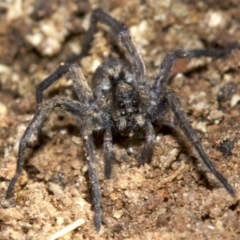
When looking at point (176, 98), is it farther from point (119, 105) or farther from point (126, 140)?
point (126, 140)

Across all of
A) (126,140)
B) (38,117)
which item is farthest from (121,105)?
(38,117)

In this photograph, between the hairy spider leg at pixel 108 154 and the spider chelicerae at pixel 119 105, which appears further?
the hairy spider leg at pixel 108 154

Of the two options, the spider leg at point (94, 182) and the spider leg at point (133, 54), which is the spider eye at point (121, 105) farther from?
the spider leg at point (133, 54)

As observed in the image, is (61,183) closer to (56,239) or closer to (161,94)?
(56,239)

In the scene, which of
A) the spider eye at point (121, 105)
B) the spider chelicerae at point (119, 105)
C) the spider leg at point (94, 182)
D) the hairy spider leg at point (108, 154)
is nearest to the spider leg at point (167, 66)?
the spider chelicerae at point (119, 105)

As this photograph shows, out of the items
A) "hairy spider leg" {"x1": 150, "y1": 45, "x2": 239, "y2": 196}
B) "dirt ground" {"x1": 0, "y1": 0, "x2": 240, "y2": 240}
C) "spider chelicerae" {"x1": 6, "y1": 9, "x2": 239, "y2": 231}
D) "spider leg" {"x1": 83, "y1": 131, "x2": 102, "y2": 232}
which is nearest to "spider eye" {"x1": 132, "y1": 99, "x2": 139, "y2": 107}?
"spider chelicerae" {"x1": 6, "y1": 9, "x2": 239, "y2": 231}

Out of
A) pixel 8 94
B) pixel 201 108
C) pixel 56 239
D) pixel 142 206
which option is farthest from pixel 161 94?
pixel 8 94
